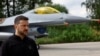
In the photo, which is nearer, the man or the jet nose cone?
the man

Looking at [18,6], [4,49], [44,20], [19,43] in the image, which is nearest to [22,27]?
[19,43]

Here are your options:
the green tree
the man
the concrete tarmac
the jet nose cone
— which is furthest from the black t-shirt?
the green tree

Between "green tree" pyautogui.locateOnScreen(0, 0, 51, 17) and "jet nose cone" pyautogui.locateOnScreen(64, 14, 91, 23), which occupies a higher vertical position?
"jet nose cone" pyautogui.locateOnScreen(64, 14, 91, 23)

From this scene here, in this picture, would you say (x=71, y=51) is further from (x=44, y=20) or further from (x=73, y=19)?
(x=44, y=20)

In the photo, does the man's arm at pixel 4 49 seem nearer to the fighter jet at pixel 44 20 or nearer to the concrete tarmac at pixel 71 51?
the concrete tarmac at pixel 71 51

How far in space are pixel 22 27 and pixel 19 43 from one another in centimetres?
18

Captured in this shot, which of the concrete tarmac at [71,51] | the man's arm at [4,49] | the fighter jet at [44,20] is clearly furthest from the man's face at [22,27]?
the fighter jet at [44,20]

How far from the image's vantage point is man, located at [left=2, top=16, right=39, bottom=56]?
448 centimetres

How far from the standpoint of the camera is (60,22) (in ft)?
68.8

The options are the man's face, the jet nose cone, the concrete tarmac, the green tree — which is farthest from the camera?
the green tree

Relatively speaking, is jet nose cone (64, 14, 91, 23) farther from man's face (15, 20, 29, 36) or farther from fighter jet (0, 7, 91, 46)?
man's face (15, 20, 29, 36)

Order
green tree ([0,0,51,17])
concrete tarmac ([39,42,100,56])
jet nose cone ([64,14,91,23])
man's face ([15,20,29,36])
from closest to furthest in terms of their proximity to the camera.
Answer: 1. man's face ([15,20,29,36])
2. concrete tarmac ([39,42,100,56])
3. jet nose cone ([64,14,91,23])
4. green tree ([0,0,51,17])

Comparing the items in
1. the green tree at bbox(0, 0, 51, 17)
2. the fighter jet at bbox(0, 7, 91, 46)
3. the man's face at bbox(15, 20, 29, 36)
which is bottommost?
the green tree at bbox(0, 0, 51, 17)

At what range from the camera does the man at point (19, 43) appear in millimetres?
4480
